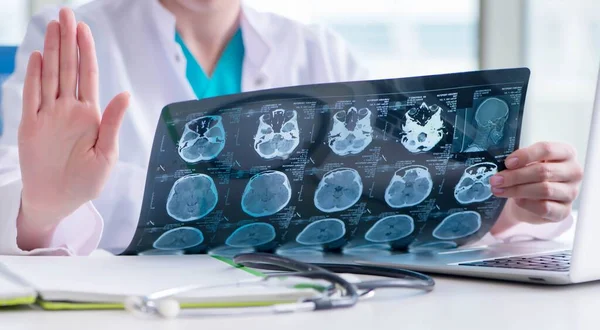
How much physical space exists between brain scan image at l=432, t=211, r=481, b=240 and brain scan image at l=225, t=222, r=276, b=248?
0.19 metres

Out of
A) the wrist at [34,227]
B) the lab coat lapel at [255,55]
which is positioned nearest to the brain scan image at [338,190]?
the wrist at [34,227]

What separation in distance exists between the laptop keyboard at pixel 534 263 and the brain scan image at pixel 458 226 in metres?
0.09

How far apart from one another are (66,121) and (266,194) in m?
0.23

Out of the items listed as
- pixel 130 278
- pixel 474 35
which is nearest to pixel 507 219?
pixel 130 278

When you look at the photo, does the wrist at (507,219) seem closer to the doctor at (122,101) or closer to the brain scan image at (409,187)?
the doctor at (122,101)

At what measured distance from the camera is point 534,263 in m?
0.71

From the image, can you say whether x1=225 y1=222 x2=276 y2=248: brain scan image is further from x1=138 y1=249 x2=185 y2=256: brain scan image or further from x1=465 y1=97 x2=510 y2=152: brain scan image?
x1=465 y1=97 x2=510 y2=152: brain scan image

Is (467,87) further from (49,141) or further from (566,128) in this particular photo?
(566,128)

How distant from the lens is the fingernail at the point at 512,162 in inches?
31.4

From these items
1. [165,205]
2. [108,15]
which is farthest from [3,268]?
[108,15]

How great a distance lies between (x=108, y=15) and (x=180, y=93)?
0.66ft

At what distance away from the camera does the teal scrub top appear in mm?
1299

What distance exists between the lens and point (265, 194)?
0.77 metres

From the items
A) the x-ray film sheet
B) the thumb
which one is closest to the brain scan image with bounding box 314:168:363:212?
the x-ray film sheet
